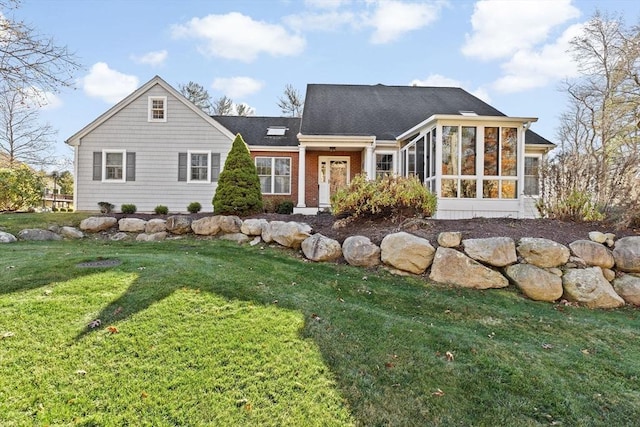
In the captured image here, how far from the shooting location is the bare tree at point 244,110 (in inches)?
1163

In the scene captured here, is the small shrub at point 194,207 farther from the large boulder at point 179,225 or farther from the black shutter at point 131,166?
the large boulder at point 179,225

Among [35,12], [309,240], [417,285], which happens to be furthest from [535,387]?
[35,12]

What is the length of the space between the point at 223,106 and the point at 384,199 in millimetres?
25085

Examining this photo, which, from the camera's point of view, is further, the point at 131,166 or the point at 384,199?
the point at 131,166

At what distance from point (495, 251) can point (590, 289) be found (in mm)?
1364

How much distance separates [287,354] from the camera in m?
3.18

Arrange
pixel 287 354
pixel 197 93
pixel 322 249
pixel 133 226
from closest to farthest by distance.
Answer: pixel 287 354
pixel 322 249
pixel 133 226
pixel 197 93

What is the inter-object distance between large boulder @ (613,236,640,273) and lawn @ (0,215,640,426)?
0.98 m

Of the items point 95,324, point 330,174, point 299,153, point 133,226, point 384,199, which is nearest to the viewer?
point 95,324

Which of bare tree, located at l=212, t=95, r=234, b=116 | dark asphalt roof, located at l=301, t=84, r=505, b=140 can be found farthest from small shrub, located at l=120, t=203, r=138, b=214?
bare tree, located at l=212, t=95, r=234, b=116

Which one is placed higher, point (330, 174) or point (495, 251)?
point (330, 174)

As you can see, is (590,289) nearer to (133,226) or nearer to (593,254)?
(593,254)

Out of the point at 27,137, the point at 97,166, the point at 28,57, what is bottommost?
the point at 97,166

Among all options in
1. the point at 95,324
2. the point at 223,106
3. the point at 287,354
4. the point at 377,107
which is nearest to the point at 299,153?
→ the point at 377,107
